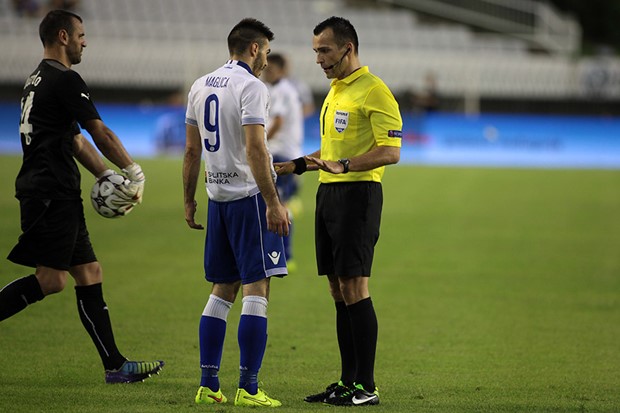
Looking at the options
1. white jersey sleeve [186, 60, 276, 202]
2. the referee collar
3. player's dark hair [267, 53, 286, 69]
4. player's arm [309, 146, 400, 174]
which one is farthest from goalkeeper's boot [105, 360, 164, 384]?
player's dark hair [267, 53, 286, 69]

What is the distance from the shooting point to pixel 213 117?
20.5 feet

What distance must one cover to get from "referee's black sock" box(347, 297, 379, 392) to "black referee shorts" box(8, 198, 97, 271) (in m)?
1.83

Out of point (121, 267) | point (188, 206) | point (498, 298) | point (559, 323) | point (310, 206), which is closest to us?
point (188, 206)

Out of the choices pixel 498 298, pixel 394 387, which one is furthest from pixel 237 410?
pixel 498 298

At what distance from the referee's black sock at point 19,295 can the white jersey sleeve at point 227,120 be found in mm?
1310

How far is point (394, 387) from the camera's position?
6906 mm

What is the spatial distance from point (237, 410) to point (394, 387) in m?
1.28

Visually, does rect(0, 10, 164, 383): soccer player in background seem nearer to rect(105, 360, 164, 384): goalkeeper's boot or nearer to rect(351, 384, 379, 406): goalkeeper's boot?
rect(105, 360, 164, 384): goalkeeper's boot

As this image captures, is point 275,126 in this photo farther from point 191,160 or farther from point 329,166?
point 329,166

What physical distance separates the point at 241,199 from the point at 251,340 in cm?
84

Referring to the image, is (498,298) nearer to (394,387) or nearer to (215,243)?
(394,387)

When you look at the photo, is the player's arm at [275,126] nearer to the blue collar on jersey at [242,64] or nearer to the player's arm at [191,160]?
the player's arm at [191,160]

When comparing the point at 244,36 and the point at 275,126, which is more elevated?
the point at 275,126

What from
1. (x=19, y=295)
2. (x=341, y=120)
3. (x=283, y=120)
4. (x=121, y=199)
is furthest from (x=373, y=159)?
(x=283, y=120)
